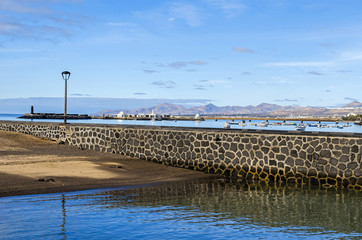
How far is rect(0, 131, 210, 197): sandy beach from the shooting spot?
1469 cm

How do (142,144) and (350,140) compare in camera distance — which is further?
(142,144)

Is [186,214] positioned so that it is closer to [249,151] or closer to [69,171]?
[249,151]

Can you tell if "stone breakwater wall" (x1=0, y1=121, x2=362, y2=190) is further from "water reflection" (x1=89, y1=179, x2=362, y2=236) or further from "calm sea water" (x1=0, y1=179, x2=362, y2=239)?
"calm sea water" (x1=0, y1=179, x2=362, y2=239)

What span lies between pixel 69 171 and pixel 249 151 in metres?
7.42

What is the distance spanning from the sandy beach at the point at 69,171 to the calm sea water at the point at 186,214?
1.08 m

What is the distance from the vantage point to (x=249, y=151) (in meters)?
17.8

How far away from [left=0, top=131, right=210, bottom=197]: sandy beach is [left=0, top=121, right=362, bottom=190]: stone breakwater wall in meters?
0.73

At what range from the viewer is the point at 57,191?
1421 centimetres

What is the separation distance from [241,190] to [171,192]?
2.59 meters

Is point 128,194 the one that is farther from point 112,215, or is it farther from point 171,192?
point 112,215

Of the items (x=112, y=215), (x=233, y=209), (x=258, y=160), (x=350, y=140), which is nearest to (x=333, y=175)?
(x=350, y=140)

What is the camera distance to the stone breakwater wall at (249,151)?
15.7m

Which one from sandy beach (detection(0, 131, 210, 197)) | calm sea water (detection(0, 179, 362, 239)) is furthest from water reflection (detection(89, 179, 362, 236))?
sandy beach (detection(0, 131, 210, 197))

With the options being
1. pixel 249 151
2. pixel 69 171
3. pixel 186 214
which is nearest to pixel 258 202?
pixel 186 214
